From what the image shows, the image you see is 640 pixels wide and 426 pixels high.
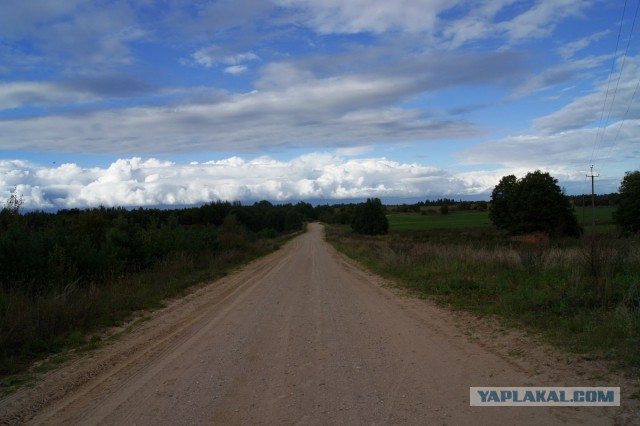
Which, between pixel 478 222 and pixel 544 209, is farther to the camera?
pixel 478 222

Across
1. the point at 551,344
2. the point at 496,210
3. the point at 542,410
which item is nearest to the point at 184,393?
the point at 542,410

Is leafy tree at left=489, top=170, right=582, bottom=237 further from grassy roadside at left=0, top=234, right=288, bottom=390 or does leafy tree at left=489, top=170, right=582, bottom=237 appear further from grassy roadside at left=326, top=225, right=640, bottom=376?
grassy roadside at left=0, top=234, right=288, bottom=390

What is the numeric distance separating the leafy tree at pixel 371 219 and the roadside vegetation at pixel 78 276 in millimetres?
53962

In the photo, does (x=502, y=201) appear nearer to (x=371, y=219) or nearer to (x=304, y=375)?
(x=371, y=219)

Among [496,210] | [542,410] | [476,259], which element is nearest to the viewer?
[542,410]

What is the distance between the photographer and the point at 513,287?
470 inches

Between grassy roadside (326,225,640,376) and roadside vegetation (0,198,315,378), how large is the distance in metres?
8.14

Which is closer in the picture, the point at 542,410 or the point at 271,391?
the point at 542,410

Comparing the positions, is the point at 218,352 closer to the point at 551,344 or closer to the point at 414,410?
the point at 414,410

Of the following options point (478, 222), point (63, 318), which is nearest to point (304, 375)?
point (63, 318)

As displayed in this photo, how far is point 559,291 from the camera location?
31.8 ft

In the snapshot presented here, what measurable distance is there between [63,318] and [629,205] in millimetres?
45120

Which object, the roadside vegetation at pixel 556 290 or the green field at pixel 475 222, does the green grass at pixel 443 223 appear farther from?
the roadside vegetation at pixel 556 290

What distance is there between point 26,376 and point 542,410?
268 inches
